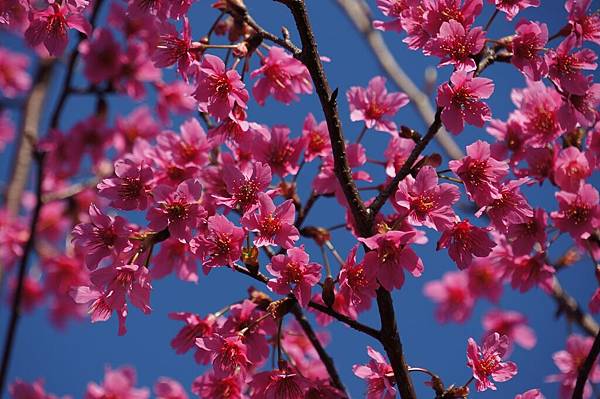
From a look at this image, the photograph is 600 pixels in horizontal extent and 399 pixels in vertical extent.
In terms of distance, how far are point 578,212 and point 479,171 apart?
0.35 m

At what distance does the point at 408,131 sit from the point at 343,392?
65 centimetres

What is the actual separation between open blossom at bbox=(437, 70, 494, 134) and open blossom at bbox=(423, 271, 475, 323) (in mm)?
2833

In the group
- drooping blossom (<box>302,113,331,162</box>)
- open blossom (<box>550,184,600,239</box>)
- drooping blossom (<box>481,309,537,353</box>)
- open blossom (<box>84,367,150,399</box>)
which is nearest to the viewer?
open blossom (<box>550,184,600,239</box>)

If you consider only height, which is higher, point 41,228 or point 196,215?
point 196,215

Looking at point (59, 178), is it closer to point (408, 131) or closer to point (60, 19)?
point (60, 19)

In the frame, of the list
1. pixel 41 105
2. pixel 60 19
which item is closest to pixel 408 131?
pixel 60 19

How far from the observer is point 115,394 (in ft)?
7.80

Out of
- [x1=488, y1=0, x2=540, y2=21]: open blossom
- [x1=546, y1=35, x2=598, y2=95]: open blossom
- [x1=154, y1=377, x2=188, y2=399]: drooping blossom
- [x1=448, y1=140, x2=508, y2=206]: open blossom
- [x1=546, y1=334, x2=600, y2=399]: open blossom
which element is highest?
[x1=488, y1=0, x2=540, y2=21]: open blossom

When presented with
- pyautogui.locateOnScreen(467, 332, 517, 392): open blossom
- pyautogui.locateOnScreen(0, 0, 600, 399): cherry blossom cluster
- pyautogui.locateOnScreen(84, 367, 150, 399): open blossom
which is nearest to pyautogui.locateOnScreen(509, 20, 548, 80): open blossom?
pyautogui.locateOnScreen(0, 0, 600, 399): cherry blossom cluster

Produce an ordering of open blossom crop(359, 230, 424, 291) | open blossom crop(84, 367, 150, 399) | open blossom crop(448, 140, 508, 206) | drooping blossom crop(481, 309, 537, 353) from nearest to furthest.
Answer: open blossom crop(359, 230, 424, 291) → open blossom crop(448, 140, 508, 206) → open blossom crop(84, 367, 150, 399) → drooping blossom crop(481, 309, 537, 353)

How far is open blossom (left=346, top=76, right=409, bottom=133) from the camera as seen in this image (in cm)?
186

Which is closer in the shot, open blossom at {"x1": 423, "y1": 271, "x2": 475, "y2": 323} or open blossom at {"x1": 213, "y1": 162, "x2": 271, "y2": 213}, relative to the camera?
open blossom at {"x1": 213, "y1": 162, "x2": 271, "y2": 213}

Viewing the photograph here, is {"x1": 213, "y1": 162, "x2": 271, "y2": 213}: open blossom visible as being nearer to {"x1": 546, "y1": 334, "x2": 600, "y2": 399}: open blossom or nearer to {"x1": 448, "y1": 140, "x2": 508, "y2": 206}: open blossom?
{"x1": 448, "y1": 140, "x2": 508, "y2": 206}: open blossom

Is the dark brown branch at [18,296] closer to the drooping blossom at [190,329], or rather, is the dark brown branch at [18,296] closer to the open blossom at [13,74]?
the drooping blossom at [190,329]
